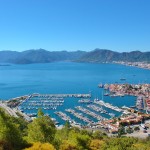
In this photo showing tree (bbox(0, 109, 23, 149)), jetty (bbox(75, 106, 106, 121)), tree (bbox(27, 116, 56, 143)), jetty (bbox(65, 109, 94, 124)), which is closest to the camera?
tree (bbox(0, 109, 23, 149))

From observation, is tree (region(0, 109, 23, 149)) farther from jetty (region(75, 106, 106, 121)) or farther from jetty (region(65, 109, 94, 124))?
jetty (region(75, 106, 106, 121))

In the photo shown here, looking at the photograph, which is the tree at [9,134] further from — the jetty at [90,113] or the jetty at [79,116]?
the jetty at [90,113]

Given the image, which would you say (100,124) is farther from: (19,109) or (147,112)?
(19,109)

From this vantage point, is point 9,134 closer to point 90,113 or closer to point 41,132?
point 41,132

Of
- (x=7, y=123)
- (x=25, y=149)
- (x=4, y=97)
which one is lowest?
(x=4, y=97)

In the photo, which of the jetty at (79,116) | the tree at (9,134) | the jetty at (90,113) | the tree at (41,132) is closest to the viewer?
the tree at (9,134)

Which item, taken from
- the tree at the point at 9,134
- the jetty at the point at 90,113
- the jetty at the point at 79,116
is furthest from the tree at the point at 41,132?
the jetty at the point at 90,113

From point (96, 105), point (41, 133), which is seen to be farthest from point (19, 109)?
point (41, 133)

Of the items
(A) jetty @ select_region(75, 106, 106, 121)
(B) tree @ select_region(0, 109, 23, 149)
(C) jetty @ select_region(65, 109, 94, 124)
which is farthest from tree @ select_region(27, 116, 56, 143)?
(A) jetty @ select_region(75, 106, 106, 121)

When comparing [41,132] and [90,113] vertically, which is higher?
[41,132]

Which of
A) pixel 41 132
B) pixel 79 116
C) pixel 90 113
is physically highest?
pixel 41 132

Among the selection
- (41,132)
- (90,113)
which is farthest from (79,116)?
(41,132)
